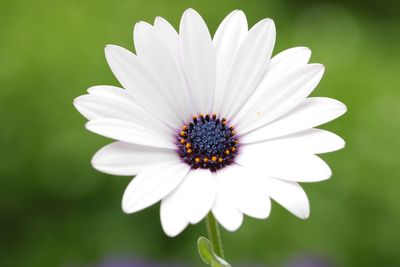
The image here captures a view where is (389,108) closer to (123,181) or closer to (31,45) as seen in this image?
(123,181)

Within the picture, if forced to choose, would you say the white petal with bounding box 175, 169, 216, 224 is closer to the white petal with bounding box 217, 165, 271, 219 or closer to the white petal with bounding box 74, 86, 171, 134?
the white petal with bounding box 217, 165, 271, 219

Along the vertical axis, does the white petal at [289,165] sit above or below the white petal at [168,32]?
below

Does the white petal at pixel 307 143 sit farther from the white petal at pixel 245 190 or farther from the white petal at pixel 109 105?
the white petal at pixel 109 105

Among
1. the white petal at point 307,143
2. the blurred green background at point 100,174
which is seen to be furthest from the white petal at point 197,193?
the blurred green background at point 100,174

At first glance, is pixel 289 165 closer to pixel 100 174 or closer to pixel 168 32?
pixel 168 32

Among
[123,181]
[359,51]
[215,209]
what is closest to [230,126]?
[215,209]

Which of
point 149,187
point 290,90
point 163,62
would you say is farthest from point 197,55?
point 149,187
